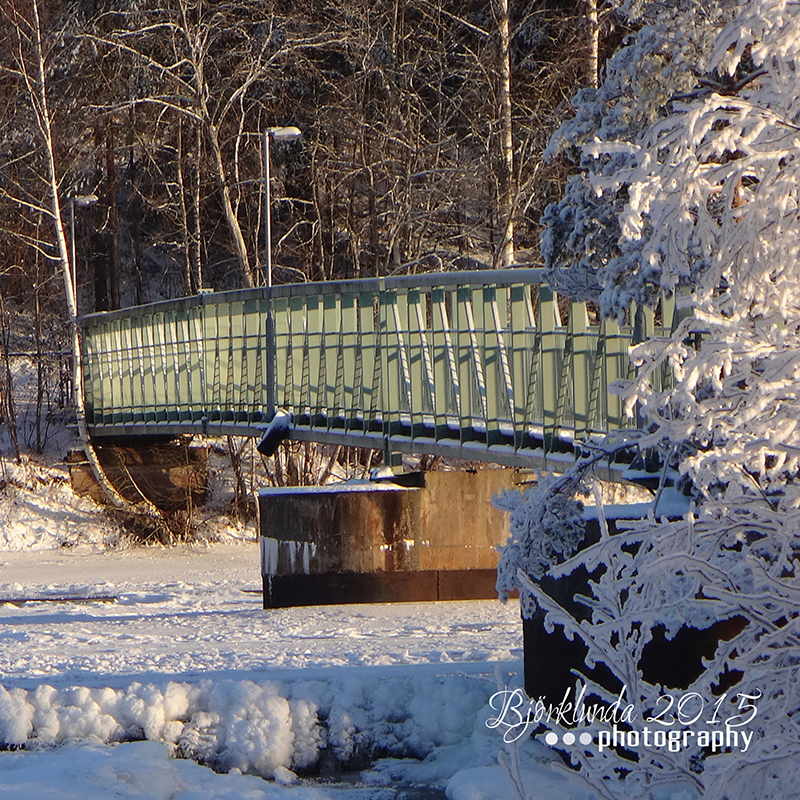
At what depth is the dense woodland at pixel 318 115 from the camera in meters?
25.6

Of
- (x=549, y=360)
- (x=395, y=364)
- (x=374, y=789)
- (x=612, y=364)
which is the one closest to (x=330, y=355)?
(x=395, y=364)

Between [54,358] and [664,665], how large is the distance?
108 feet

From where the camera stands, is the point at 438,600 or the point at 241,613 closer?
the point at 241,613

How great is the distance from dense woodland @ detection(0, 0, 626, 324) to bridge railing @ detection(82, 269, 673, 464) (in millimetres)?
3244

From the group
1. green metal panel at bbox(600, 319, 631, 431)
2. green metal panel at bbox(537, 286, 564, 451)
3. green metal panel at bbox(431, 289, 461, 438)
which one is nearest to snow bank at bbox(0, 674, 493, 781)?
green metal panel at bbox(600, 319, 631, 431)

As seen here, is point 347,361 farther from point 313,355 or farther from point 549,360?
point 549,360

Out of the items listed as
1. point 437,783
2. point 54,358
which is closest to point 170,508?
point 54,358

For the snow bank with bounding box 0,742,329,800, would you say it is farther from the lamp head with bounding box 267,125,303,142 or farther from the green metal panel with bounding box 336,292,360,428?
the lamp head with bounding box 267,125,303,142

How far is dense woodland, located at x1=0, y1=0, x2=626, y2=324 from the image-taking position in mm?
25578

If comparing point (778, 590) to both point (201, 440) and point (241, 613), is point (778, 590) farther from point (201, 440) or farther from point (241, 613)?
point (201, 440)

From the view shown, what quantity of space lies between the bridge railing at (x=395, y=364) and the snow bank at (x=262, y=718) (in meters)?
3.50

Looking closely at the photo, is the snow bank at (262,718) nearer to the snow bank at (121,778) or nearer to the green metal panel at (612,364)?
the snow bank at (121,778)

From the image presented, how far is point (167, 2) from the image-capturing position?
1144 inches

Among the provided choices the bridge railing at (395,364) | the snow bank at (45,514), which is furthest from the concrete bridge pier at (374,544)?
the snow bank at (45,514)
